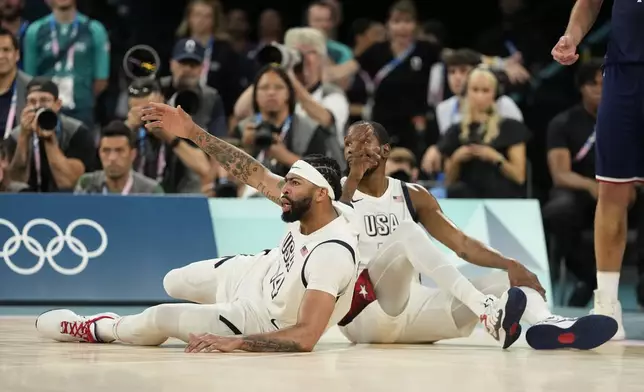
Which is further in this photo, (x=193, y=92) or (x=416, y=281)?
(x=193, y=92)

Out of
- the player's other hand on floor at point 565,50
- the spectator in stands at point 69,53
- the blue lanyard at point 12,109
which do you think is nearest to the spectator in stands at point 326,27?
the spectator in stands at point 69,53

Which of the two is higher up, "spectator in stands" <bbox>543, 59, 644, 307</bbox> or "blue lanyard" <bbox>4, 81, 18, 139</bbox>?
"blue lanyard" <bbox>4, 81, 18, 139</bbox>

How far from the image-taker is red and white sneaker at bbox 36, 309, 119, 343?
701 centimetres

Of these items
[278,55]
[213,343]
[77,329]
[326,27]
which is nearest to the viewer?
[213,343]

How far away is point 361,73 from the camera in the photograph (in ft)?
44.5

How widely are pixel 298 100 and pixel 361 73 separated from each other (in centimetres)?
234

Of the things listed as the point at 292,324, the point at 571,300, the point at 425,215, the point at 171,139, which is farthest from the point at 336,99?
the point at 292,324

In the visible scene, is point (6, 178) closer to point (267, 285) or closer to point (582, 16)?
point (267, 285)

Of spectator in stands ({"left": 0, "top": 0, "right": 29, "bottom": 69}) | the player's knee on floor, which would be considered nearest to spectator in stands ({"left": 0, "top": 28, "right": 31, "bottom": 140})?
A: spectator in stands ({"left": 0, "top": 0, "right": 29, "bottom": 69})

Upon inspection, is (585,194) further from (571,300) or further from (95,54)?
(95,54)

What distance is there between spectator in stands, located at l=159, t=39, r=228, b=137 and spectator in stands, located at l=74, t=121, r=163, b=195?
0.82 metres

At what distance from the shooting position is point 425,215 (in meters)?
7.77

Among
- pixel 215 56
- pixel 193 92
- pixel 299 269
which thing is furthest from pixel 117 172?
pixel 299 269

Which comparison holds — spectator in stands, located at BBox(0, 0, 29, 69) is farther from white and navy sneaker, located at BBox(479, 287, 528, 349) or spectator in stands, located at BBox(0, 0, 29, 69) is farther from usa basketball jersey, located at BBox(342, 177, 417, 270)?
white and navy sneaker, located at BBox(479, 287, 528, 349)
